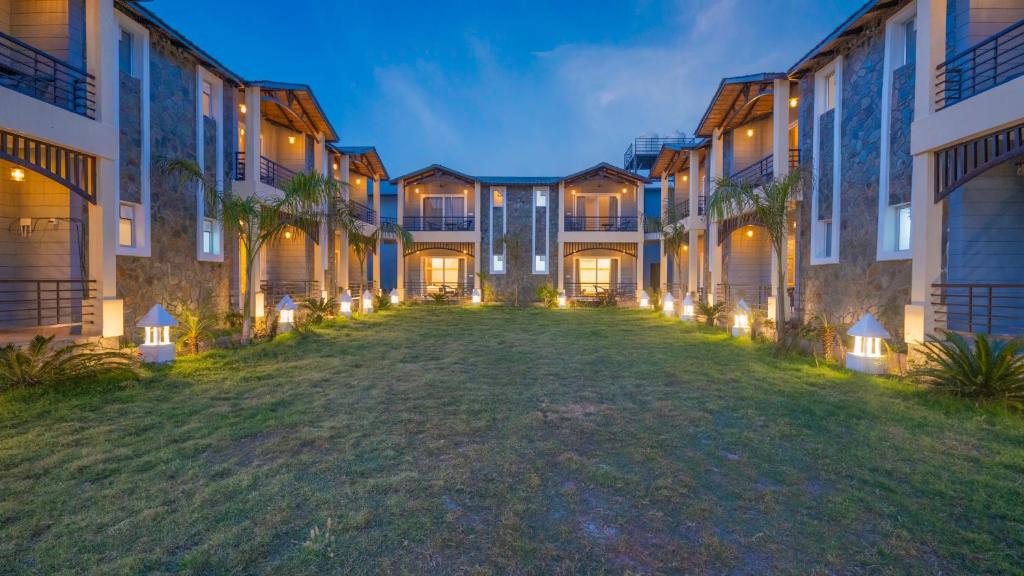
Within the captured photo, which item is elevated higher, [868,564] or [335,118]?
[335,118]

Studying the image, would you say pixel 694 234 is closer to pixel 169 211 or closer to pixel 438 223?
pixel 438 223

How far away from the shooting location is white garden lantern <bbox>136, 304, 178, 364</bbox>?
294 inches

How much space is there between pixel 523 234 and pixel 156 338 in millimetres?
16893

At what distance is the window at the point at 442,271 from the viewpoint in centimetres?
2483

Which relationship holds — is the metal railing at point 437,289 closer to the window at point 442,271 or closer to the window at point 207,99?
the window at point 442,271

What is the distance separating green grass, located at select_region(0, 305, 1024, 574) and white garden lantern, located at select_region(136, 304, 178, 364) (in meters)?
0.85

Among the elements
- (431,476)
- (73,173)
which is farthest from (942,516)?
(73,173)

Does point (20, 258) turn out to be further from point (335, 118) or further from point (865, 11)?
point (335, 118)

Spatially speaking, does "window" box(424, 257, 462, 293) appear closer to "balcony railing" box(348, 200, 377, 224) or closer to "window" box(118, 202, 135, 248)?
"balcony railing" box(348, 200, 377, 224)

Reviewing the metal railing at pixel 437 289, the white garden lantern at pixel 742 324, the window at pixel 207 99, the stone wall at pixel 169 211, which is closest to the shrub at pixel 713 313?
the white garden lantern at pixel 742 324

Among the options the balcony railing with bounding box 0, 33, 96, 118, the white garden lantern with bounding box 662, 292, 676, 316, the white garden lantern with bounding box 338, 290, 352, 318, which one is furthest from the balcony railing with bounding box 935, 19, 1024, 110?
the white garden lantern with bounding box 338, 290, 352, 318

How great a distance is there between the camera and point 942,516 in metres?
3.02

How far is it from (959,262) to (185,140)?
1539 cm

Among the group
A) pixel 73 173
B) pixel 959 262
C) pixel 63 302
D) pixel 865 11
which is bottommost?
pixel 63 302
